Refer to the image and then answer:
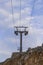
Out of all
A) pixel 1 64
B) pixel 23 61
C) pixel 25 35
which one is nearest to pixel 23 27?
pixel 25 35

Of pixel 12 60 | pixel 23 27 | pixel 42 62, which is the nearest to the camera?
pixel 42 62

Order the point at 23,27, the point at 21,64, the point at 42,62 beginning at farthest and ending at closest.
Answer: the point at 23,27 < the point at 21,64 < the point at 42,62

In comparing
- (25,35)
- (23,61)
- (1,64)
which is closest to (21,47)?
(25,35)

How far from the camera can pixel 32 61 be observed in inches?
1467

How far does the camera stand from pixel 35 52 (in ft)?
124

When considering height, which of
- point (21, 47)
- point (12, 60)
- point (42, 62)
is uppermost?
point (42, 62)

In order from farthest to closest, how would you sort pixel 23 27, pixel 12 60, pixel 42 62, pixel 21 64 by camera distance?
1. pixel 23 27
2. pixel 12 60
3. pixel 21 64
4. pixel 42 62

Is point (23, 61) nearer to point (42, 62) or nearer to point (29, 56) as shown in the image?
point (29, 56)

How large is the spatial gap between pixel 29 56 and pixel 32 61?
3.01ft

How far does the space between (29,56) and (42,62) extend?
8.73ft

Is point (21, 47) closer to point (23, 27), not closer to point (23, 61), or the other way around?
point (23, 27)

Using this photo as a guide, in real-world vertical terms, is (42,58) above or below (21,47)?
above

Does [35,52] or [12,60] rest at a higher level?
[35,52]

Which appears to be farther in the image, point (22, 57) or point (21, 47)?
point (21, 47)
